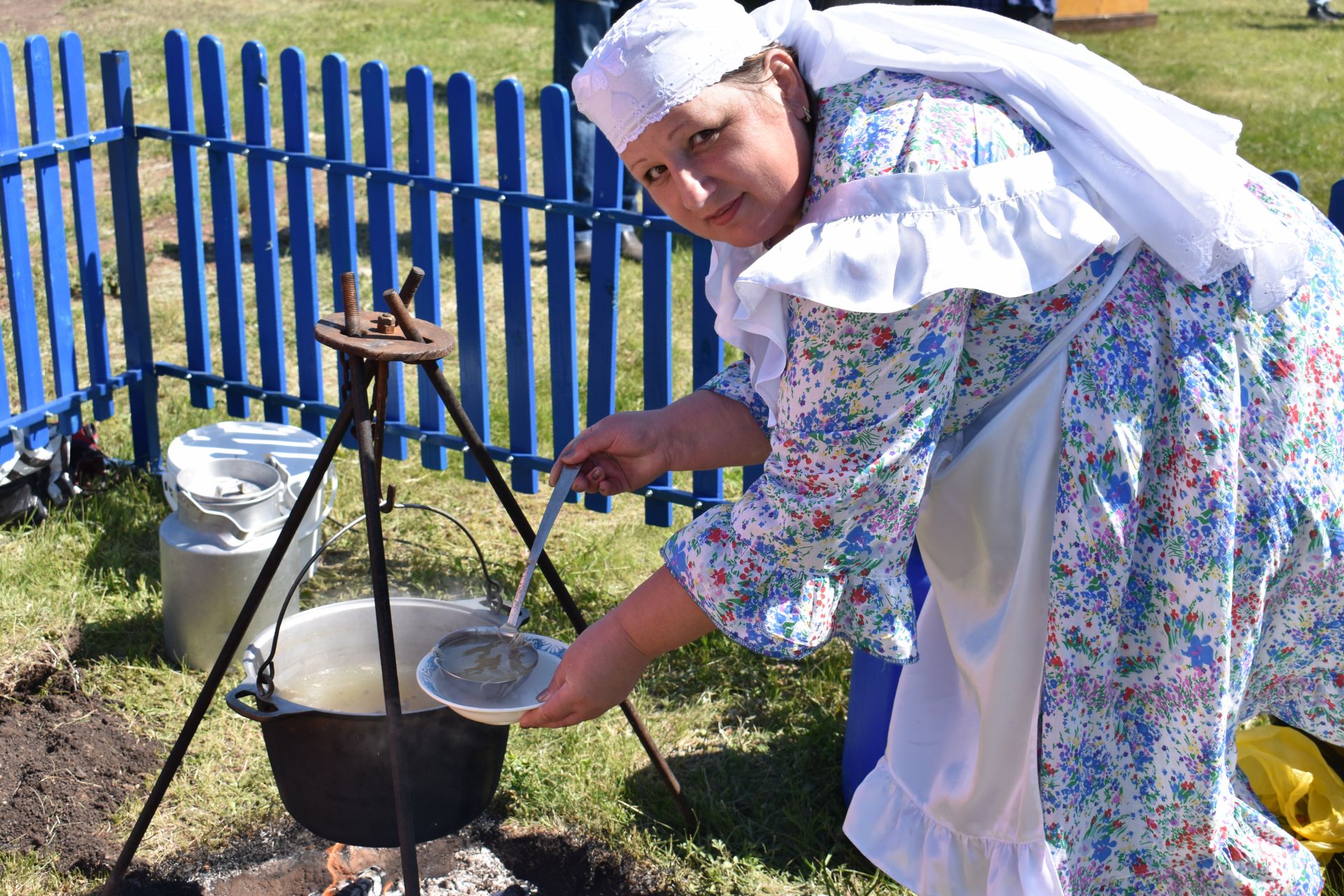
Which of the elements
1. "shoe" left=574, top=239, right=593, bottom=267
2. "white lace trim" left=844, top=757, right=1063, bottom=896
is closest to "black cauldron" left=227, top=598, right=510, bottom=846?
"white lace trim" left=844, top=757, right=1063, bottom=896

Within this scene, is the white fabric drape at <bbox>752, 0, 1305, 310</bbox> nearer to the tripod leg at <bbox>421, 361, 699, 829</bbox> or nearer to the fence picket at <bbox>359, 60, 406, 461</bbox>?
the tripod leg at <bbox>421, 361, 699, 829</bbox>

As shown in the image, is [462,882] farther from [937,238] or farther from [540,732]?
[937,238]

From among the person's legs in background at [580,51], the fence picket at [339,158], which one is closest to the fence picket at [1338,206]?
the fence picket at [339,158]

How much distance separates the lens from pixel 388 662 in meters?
2.35

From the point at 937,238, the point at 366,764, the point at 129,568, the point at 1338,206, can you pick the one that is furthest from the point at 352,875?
the point at 1338,206

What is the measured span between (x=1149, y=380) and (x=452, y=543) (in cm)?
307

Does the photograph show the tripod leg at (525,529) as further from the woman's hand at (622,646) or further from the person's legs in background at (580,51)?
the person's legs in background at (580,51)

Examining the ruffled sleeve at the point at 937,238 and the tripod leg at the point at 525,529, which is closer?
the ruffled sleeve at the point at 937,238

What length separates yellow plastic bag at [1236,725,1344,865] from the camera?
2912 mm

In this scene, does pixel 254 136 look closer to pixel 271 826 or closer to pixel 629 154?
pixel 271 826

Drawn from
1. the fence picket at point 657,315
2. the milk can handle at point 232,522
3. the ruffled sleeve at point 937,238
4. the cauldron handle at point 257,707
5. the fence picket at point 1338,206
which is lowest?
the milk can handle at point 232,522

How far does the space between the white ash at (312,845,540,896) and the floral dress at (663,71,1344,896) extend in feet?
4.47

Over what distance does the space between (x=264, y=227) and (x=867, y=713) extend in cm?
286

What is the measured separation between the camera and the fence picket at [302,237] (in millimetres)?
4359
